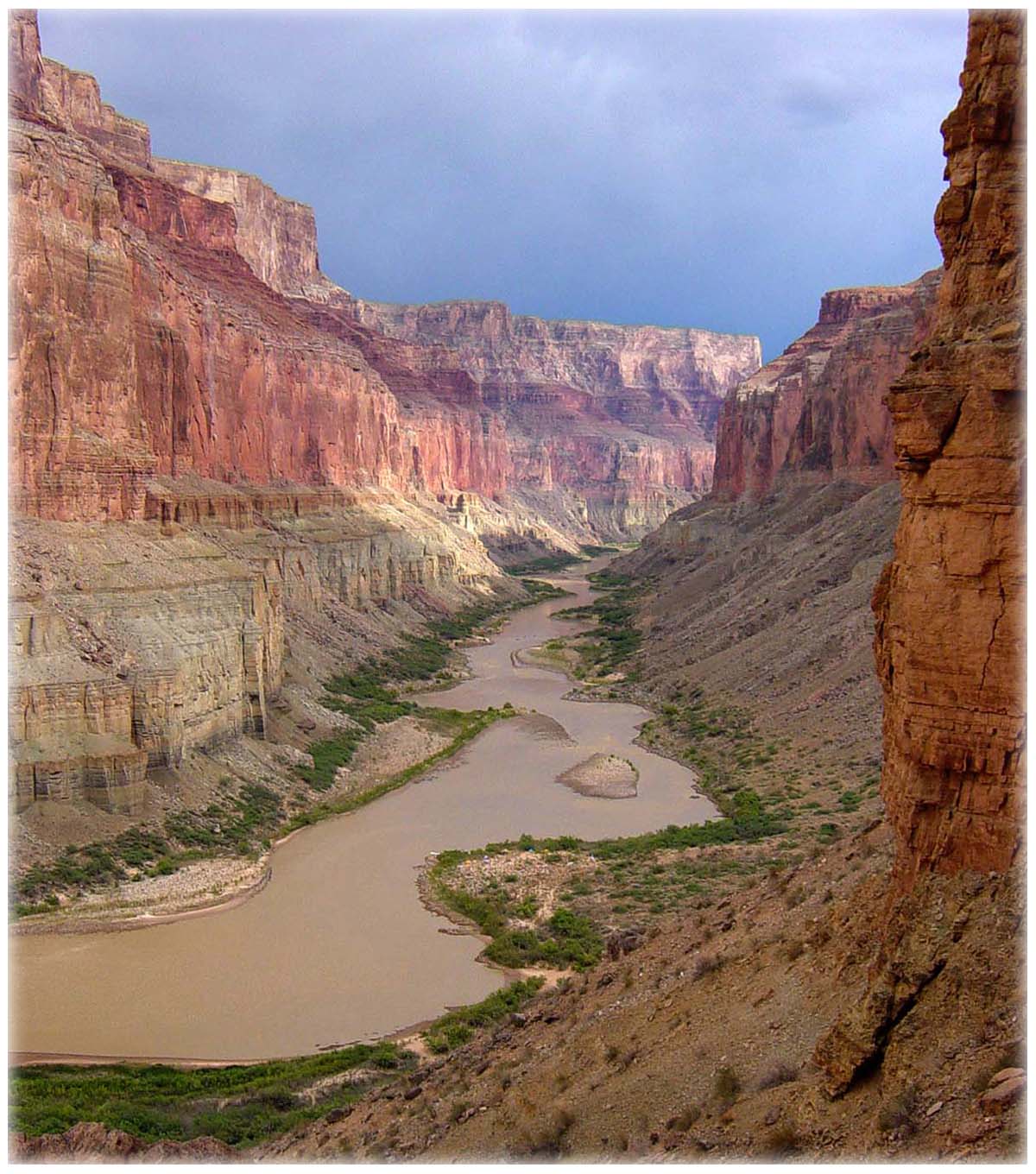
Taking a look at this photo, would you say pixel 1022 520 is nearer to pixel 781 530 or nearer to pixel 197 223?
pixel 781 530

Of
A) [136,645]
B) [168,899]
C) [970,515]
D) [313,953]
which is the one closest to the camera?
[970,515]

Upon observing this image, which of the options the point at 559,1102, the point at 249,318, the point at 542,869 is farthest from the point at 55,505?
the point at 249,318

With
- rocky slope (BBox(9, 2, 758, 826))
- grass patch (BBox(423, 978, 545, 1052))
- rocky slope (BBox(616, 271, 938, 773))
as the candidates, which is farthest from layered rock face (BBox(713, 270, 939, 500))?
grass patch (BBox(423, 978, 545, 1052))

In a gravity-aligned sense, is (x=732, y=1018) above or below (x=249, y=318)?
below

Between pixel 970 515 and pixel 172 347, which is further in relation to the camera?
pixel 172 347

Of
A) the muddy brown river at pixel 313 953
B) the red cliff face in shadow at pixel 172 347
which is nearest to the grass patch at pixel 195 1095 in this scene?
the muddy brown river at pixel 313 953

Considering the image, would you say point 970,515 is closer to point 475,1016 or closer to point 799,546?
point 475,1016

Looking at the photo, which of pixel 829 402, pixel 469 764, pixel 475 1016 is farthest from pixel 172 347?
pixel 829 402

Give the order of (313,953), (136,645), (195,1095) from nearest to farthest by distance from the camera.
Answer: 1. (195,1095)
2. (313,953)
3. (136,645)
